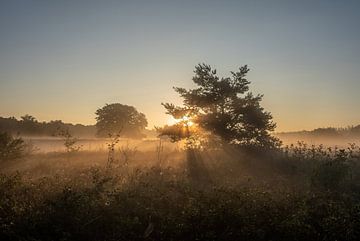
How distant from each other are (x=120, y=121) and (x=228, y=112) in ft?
132

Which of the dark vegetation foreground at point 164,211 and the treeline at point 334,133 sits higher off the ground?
the treeline at point 334,133

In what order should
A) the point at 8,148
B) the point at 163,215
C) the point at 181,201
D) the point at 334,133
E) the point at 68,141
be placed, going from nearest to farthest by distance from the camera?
1. the point at 163,215
2. the point at 181,201
3. the point at 8,148
4. the point at 68,141
5. the point at 334,133

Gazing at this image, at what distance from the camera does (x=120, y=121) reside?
63406 millimetres

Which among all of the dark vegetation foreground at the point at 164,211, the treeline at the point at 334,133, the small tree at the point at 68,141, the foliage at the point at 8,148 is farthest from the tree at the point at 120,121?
the dark vegetation foreground at the point at 164,211

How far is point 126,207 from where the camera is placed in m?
11.4

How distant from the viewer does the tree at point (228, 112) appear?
24.6 m

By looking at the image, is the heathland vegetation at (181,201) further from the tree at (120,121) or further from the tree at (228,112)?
the tree at (120,121)

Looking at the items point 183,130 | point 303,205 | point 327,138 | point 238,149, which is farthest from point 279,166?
point 327,138

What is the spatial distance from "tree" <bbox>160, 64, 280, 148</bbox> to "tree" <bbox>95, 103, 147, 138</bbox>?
1330 inches

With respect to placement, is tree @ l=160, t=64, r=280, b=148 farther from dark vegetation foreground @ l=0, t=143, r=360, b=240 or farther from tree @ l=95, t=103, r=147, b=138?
tree @ l=95, t=103, r=147, b=138

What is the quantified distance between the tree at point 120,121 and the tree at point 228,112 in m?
33.8

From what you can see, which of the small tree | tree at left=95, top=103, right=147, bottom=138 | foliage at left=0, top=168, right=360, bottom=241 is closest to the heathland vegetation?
foliage at left=0, top=168, right=360, bottom=241

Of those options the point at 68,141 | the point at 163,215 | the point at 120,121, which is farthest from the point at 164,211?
the point at 120,121

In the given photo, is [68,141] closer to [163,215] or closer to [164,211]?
[164,211]
